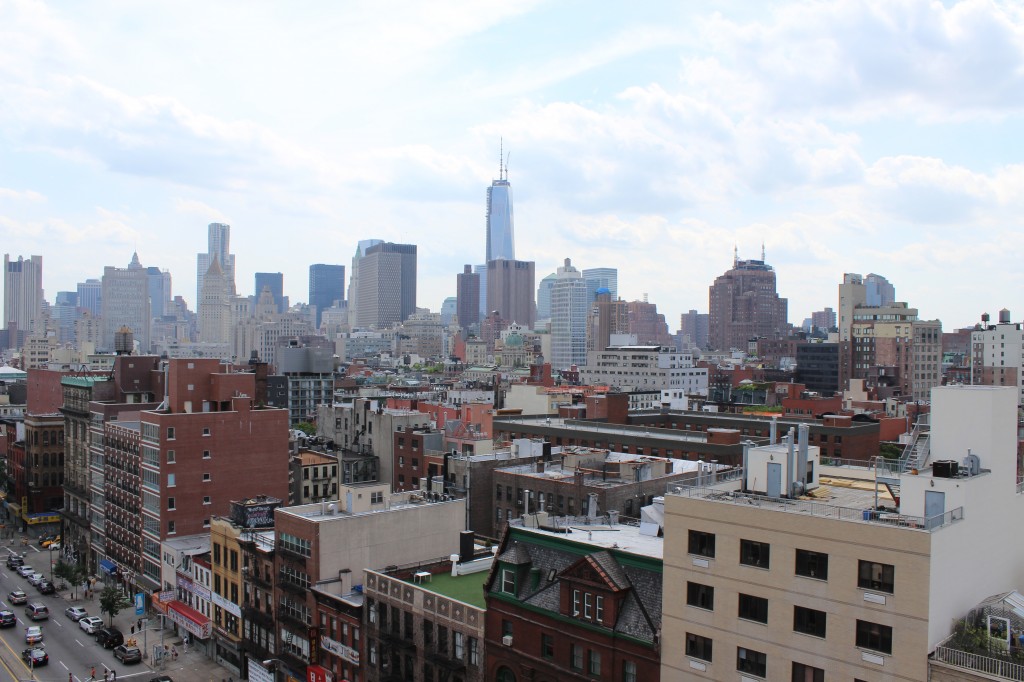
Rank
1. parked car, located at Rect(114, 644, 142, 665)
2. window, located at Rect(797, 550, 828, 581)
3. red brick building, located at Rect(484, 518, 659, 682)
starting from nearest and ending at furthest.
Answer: window, located at Rect(797, 550, 828, 581) < red brick building, located at Rect(484, 518, 659, 682) < parked car, located at Rect(114, 644, 142, 665)

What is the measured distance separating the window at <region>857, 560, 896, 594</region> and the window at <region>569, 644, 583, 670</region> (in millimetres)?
15575

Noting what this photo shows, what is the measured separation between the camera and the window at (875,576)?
3098cm

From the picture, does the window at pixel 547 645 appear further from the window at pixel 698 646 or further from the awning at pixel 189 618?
the awning at pixel 189 618

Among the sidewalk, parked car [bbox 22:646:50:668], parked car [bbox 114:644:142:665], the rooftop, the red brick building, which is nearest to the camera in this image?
the rooftop

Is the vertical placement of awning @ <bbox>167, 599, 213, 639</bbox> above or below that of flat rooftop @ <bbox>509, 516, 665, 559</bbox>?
below

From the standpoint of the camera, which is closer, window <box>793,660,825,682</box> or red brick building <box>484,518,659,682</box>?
window <box>793,660,825,682</box>

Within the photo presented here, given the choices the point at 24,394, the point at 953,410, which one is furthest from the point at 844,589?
the point at 24,394

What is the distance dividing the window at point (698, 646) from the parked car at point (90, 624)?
66.5m

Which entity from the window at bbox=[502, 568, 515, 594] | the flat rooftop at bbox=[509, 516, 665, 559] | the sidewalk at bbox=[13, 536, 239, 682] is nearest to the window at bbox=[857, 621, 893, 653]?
the flat rooftop at bbox=[509, 516, 665, 559]

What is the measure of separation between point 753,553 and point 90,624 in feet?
238

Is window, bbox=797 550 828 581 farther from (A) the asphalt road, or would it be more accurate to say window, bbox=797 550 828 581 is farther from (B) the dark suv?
(B) the dark suv

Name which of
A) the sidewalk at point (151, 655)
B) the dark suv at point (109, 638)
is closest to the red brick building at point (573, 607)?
the sidewalk at point (151, 655)

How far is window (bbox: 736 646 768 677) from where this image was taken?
34.5 meters

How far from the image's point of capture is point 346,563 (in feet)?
196
